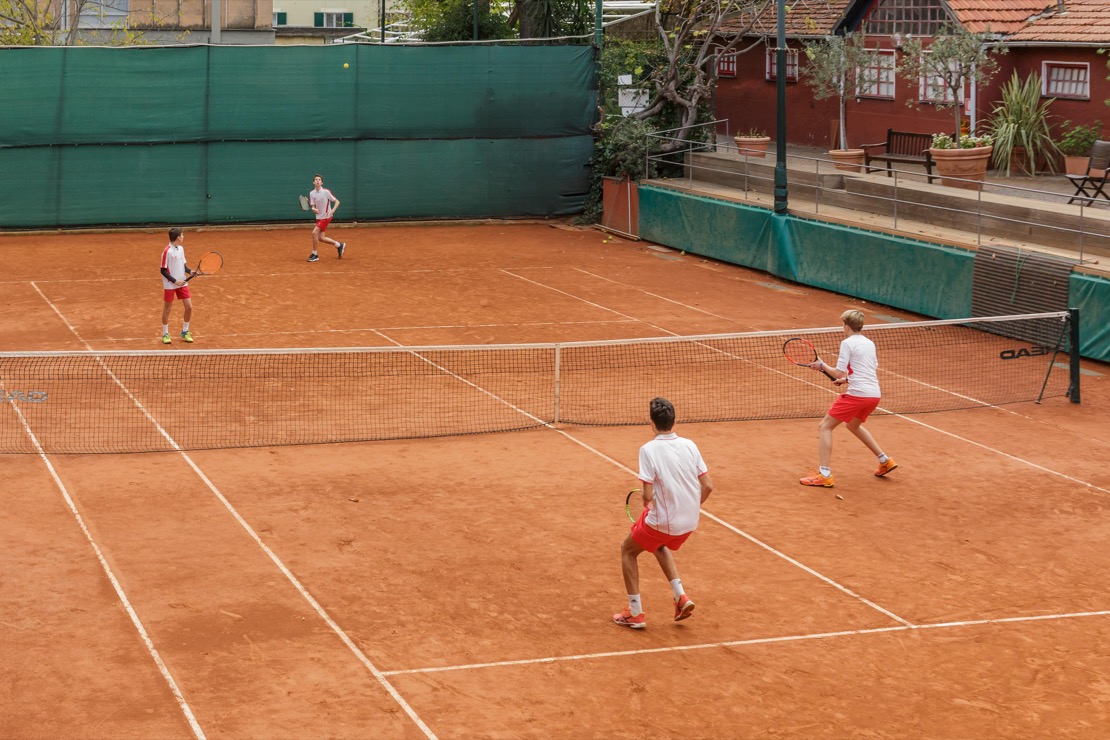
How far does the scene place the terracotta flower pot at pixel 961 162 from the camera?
80.0 ft

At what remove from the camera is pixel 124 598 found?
934 centimetres

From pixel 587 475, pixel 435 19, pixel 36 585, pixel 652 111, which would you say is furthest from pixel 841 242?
pixel 435 19

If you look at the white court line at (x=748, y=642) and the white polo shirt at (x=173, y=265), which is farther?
the white polo shirt at (x=173, y=265)

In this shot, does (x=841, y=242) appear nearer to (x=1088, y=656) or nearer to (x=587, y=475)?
(x=587, y=475)

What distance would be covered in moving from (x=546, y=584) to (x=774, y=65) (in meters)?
29.0

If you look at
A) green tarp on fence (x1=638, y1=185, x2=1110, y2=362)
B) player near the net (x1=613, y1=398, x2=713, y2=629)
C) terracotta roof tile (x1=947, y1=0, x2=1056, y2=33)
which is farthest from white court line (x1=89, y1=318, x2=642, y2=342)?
terracotta roof tile (x1=947, y1=0, x2=1056, y2=33)

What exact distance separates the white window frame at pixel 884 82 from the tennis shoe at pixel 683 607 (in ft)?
81.1

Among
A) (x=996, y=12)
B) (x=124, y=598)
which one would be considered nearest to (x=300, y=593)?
(x=124, y=598)

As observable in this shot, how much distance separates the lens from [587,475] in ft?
41.6

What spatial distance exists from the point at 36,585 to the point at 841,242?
16.5 m

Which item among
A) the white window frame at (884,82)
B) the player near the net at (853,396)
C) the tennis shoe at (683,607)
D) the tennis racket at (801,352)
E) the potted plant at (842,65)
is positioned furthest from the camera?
the white window frame at (884,82)

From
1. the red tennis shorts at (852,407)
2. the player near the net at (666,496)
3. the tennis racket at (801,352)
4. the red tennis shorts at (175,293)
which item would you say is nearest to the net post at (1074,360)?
the tennis racket at (801,352)

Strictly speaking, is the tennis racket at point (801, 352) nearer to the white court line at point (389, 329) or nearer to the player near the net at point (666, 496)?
the player near the net at point (666, 496)

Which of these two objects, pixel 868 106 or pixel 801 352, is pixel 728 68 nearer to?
pixel 868 106
